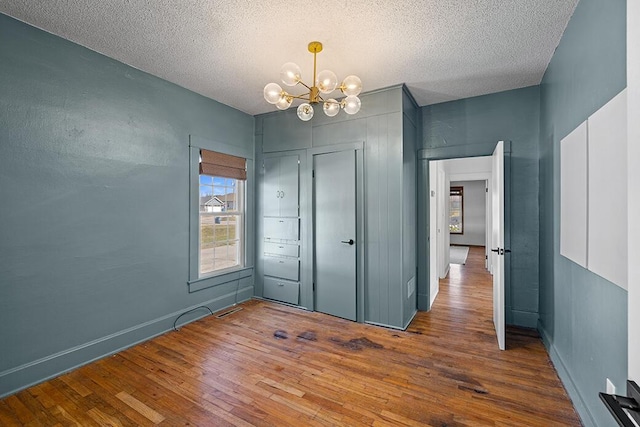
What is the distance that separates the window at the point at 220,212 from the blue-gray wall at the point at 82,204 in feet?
1.02

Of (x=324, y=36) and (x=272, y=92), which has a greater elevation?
(x=324, y=36)

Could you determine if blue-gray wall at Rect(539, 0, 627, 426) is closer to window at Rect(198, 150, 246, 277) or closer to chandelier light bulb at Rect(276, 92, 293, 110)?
chandelier light bulb at Rect(276, 92, 293, 110)

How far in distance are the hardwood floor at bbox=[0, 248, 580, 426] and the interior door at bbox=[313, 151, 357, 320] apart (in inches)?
16.8

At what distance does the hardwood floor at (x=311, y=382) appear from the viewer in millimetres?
1990

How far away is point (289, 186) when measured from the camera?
4.21m

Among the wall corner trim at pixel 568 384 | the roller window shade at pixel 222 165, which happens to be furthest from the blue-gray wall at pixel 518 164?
the roller window shade at pixel 222 165

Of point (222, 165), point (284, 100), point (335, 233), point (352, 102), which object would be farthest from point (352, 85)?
point (222, 165)

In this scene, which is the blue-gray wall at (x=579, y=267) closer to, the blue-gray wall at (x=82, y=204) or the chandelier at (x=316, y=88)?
the chandelier at (x=316, y=88)

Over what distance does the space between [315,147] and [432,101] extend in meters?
1.68

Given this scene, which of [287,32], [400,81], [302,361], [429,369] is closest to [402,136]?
[400,81]

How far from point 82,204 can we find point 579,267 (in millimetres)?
Result: 4036

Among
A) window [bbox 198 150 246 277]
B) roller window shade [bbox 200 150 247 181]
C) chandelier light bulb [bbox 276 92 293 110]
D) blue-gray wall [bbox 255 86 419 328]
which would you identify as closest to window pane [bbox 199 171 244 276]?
window [bbox 198 150 246 277]

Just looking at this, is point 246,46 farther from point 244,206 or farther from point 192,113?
point 244,206

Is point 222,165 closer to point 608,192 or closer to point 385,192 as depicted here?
point 385,192
